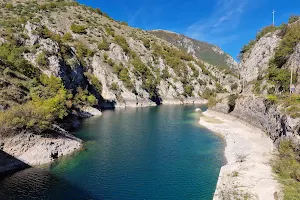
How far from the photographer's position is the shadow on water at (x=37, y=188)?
88.1ft

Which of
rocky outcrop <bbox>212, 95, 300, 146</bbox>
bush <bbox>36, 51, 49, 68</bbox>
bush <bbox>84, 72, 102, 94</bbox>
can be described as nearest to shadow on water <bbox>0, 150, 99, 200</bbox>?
rocky outcrop <bbox>212, 95, 300, 146</bbox>

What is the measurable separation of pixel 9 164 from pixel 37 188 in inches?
317

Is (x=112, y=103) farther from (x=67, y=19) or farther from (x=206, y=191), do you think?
(x=206, y=191)

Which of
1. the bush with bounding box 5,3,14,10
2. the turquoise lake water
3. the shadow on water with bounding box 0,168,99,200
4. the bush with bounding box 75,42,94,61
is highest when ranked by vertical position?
the bush with bounding box 5,3,14,10

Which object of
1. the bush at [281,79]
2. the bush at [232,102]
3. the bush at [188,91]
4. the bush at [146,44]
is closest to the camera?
the bush at [281,79]

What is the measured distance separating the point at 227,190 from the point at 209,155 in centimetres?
1470

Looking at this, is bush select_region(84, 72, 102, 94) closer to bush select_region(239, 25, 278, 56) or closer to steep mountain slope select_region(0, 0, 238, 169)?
steep mountain slope select_region(0, 0, 238, 169)

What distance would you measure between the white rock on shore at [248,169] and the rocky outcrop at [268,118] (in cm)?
227

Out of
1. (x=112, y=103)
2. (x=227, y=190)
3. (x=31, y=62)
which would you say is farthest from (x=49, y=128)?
(x=112, y=103)

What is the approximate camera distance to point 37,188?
2881 cm

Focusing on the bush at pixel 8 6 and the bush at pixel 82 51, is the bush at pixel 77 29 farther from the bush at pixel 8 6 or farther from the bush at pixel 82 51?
the bush at pixel 8 6

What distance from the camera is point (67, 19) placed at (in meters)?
145

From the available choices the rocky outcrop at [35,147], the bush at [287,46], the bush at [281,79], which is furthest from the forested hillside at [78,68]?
the bush at [287,46]

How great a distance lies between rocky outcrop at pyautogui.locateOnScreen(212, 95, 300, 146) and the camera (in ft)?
117
